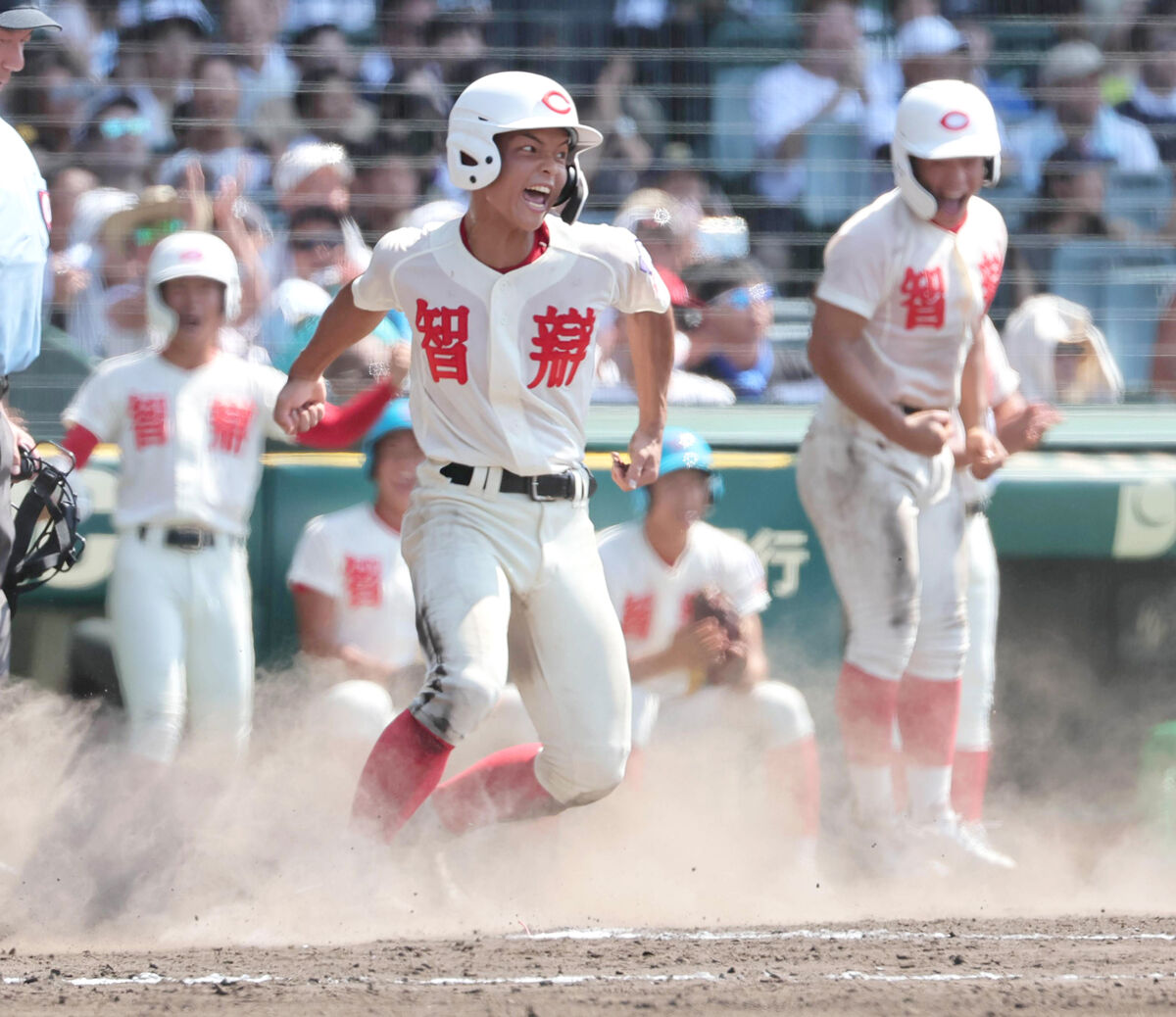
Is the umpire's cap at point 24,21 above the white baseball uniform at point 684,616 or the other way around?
above

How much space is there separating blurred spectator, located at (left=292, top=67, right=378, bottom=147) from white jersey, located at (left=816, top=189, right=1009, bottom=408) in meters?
2.33

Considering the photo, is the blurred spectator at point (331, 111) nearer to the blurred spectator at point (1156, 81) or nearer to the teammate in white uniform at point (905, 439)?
the teammate in white uniform at point (905, 439)

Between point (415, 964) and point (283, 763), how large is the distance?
1890mm

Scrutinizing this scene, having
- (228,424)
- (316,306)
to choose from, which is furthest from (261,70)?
(228,424)

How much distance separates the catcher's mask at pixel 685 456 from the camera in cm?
612

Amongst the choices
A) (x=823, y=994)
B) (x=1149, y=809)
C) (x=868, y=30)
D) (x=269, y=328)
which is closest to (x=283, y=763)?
(x=269, y=328)

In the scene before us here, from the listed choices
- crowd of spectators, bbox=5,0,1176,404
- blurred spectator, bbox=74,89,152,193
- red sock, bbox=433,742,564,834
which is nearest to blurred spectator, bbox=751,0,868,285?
crowd of spectators, bbox=5,0,1176,404

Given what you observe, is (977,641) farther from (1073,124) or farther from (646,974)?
(1073,124)

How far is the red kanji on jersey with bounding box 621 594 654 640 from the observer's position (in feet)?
20.2

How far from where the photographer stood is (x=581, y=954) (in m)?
4.33

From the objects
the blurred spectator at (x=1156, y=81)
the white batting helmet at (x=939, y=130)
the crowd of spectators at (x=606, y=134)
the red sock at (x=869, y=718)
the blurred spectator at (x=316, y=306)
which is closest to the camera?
the white batting helmet at (x=939, y=130)

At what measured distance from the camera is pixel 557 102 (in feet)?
14.9

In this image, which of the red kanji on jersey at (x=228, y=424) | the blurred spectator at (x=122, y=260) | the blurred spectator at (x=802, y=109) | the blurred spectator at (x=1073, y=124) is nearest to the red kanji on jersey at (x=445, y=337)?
the red kanji on jersey at (x=228, y=424)

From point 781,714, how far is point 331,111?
123 inches
